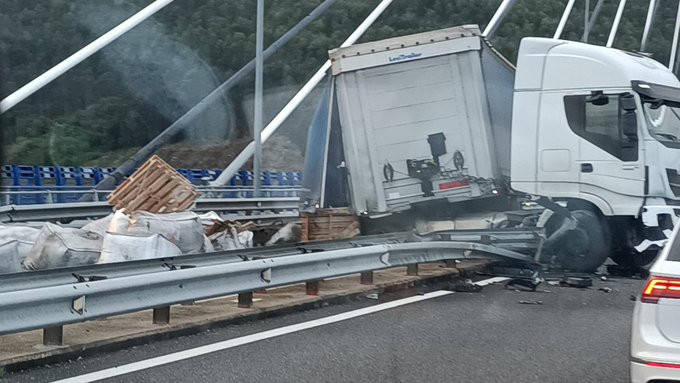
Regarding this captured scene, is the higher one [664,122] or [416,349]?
[664,122]

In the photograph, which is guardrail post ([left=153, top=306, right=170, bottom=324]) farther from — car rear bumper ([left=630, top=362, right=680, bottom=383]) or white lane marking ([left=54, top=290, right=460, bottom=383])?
car rear bumper ([left=630, top=362, right=680, bottom=383])

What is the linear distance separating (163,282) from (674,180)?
25.2 ft

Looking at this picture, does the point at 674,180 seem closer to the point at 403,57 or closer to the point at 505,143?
the point at 505,143

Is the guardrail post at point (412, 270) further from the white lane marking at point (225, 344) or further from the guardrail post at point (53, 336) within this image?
the guardrail post at point (53, 336)

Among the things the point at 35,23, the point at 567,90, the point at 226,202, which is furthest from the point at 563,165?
the point at 35,23

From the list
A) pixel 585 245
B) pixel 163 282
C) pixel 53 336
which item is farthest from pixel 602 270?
pixel 53 336

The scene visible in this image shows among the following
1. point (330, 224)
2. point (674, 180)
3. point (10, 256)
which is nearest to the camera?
point (10, 256)

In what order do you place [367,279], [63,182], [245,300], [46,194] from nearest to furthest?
[245,300] < [367,279] < [46,194] < [63,182]

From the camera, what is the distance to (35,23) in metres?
42.0

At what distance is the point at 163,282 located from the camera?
25.1 feet

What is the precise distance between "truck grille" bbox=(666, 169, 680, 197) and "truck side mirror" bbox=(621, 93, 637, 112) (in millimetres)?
1053

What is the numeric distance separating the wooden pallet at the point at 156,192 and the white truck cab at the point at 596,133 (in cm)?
450

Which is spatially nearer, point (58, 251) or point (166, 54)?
point (58, 251)

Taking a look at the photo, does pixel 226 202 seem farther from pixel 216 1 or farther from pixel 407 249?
pixel 216 1
